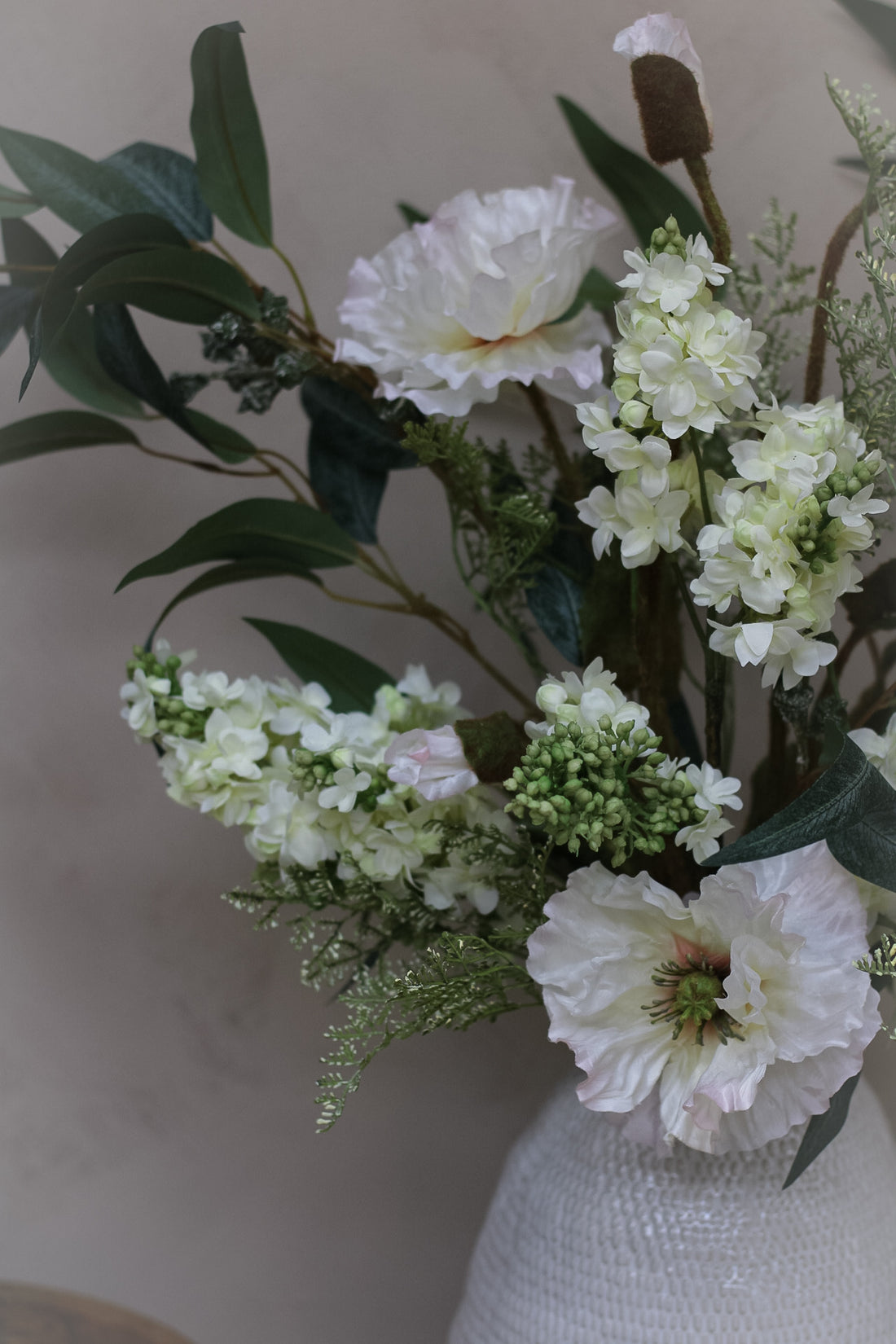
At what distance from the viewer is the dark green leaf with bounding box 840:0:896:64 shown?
0.64 m

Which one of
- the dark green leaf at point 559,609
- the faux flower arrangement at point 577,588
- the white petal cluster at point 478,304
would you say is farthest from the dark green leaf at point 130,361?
the dark green leaf at point 559,609

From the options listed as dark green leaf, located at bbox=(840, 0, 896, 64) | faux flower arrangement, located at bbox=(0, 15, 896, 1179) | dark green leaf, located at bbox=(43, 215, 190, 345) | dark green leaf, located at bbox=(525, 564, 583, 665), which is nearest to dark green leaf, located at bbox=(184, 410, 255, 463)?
→ faux flower arrangement, located at bbox=(0, 15, 896, 1179)

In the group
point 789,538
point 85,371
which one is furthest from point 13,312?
point 789,538

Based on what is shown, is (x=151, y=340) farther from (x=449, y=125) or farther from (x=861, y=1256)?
(x=861, y=1256)

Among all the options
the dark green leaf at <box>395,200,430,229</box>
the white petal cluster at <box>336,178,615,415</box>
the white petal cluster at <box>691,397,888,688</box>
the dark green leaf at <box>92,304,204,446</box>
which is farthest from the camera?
the dark green leaf at <box>395,200,430,229</box>

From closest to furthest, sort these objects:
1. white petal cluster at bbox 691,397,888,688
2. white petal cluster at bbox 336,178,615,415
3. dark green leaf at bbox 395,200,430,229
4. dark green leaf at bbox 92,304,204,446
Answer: white petal cluster at bbox 691,397,888,688
white petal cluster at bbox 336,178,615,415
dark green leaf at bbox 92,304,204,446
dark green leaf at bbox 395,200,430,229

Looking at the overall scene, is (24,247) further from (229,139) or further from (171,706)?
(171,706)

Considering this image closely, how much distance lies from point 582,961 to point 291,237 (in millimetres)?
591

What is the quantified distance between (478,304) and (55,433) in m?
0.33

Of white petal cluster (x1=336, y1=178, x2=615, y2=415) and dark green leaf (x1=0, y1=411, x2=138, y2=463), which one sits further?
dark green leaf (x1=0, y1=411, x2=138, y2=463)

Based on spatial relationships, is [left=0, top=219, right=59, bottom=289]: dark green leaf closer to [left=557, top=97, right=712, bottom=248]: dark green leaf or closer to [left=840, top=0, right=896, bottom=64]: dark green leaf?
[left=557, top=97, right=712, bottom=248]: dark green leaf

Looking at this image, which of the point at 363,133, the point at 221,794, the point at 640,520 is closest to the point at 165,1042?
the point at 221,794

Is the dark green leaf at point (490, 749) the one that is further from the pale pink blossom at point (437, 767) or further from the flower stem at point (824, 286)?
the flower stem at point (824, 286)

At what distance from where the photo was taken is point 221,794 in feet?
1.91
